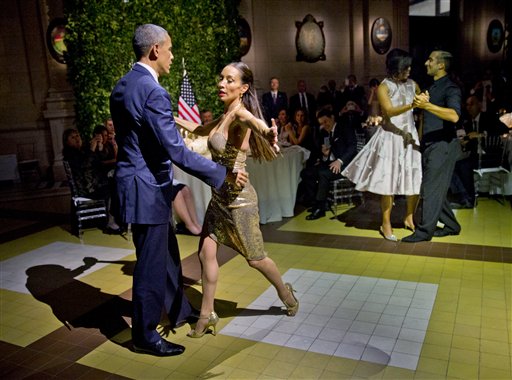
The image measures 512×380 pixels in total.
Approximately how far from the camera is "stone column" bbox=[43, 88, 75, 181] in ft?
36.5

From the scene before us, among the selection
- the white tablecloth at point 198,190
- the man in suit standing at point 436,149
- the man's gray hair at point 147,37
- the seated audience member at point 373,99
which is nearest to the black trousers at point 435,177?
the man in suit standing at point 436,149

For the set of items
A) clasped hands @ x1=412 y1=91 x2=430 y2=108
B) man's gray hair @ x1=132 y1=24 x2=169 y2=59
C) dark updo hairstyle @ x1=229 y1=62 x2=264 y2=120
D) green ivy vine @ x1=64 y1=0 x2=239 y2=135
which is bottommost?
clasped hands @ x1=412 y1=91 x2=430 y2=108

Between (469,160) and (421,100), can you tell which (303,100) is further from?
(421,100)

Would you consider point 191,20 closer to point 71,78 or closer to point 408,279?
point 71,78

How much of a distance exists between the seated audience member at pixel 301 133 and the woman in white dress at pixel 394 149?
1.74 metres

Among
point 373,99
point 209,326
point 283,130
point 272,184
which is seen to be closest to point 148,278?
point 209,326

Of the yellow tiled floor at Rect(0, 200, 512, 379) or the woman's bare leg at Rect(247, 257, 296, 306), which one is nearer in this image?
the yellow tiled floor at Rect(0, 200, 512, 379)

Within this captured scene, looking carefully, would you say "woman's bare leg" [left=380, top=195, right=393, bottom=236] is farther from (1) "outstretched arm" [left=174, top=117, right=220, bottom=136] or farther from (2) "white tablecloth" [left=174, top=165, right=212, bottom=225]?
(1) "outstretched arm" [left=174, top=117, right=220, bottom=136]

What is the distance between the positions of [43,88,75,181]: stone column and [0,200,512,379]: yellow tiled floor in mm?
5480

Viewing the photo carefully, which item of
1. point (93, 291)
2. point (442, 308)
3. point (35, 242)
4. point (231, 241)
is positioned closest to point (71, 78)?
point (35, 242)

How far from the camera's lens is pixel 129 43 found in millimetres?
7723

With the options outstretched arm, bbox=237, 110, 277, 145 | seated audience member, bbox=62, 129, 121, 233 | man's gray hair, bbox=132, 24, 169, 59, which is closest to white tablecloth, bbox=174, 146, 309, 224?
seated audience member, bbox=62, 129, 121, 233

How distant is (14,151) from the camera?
11.3 m

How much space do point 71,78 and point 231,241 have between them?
6.32 meters
